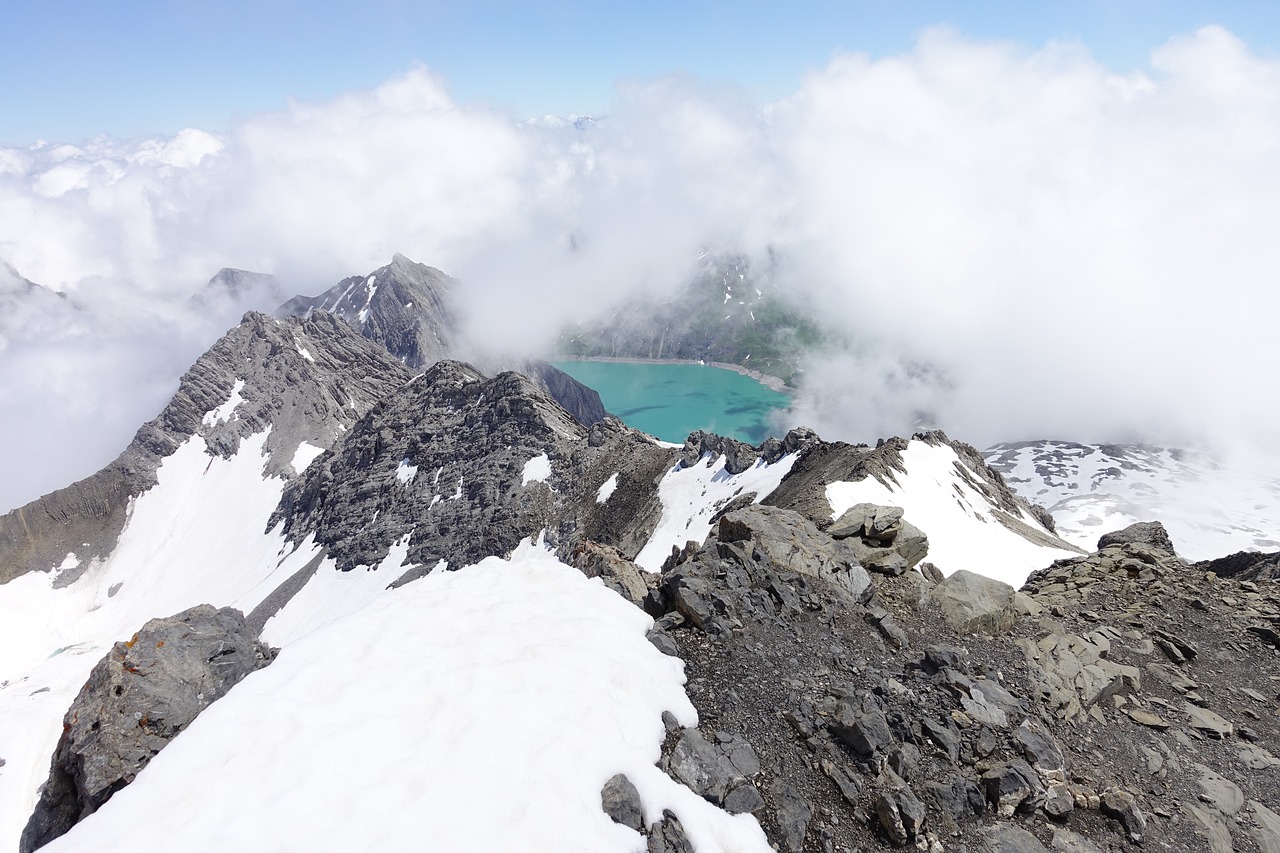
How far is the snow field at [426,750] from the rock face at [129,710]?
2.20 m

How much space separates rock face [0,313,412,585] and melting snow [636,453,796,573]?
110 meters

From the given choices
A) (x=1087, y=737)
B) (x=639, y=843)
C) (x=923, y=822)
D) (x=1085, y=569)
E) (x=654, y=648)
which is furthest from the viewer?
(x=1085, y=569)

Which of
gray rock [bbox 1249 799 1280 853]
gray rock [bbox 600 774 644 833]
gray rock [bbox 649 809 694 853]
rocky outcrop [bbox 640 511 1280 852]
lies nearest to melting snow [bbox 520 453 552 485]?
rocky outcrop [bbox 640 511 1280 852]

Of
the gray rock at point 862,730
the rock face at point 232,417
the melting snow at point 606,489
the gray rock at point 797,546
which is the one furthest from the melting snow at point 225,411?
the gray rock at point 862,730

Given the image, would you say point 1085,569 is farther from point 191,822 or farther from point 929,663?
point 191,822

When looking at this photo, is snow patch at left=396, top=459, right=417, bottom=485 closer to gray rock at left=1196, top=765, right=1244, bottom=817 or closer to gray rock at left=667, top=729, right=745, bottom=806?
gray rock at left=667, top=729, right=745, bottom=806

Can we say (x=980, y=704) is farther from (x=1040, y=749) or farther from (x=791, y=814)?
(x=791, y=814)

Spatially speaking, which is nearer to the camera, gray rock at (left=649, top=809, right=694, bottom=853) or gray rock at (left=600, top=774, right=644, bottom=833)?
gray rock at (left=649, top=809, right=694, bottom=853)

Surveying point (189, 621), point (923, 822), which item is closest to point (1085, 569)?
point (923, 822)

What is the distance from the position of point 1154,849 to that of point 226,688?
19400mm

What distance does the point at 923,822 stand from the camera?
10766 millimetres

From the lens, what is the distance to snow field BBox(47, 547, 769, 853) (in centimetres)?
890

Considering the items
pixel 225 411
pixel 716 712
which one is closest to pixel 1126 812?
pixel 716 712

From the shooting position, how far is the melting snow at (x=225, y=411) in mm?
151375
